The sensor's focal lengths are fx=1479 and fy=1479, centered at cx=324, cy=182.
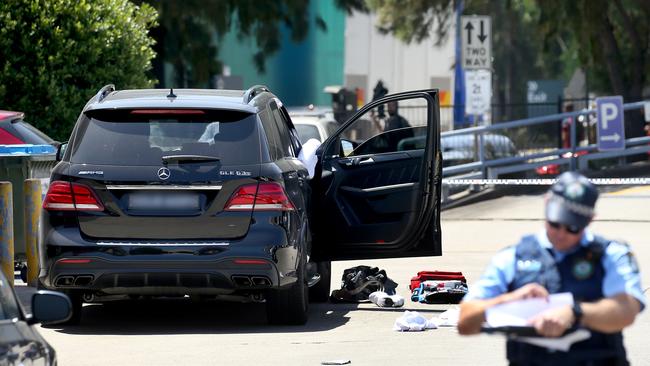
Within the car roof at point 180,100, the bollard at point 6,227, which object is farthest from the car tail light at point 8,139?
the car roof at point 180,100

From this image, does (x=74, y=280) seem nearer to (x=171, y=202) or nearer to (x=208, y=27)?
(x=171, y=202)

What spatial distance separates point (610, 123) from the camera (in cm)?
2322

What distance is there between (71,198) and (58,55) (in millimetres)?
6223

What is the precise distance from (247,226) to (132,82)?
7.28 meters

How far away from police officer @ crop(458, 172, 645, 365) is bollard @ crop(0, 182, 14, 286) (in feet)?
25.5

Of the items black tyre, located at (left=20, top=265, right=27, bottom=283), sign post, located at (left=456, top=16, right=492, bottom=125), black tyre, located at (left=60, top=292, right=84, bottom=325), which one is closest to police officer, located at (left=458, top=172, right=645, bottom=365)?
black tyre, located at (left=60, top=292, right=84, bottom=325)

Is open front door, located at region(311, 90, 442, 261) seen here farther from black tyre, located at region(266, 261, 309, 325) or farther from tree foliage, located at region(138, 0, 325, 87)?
tree foliage, located at region(138, 0, 325, 87)

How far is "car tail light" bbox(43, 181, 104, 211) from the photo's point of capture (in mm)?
10094

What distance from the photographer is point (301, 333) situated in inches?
408

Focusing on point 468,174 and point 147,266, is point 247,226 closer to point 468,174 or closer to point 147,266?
point 147,266

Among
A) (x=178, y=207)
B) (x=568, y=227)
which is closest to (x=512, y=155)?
(x=178, y=207)

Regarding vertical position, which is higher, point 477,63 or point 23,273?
point 477,63

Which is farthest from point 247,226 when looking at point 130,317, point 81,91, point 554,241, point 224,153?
point 81,91

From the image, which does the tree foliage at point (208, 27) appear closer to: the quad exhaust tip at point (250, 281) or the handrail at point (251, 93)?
the handrail at point (251, 93)
